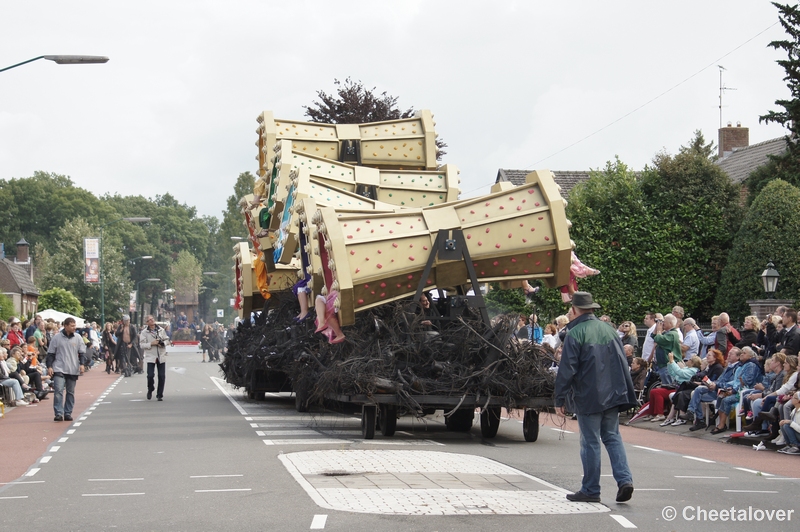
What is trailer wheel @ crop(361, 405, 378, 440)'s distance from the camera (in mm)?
14500

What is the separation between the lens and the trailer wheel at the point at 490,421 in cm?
1484

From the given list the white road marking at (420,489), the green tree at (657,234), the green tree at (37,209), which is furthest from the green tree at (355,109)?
the green tree at (37,209)

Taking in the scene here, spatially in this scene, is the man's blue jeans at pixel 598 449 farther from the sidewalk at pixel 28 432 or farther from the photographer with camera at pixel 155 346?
the photographer with camera at pixel 155 346

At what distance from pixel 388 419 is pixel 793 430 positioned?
5.47 meters

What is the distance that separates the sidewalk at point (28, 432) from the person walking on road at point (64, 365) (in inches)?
13.2

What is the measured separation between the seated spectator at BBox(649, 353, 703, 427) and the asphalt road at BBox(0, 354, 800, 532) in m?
1.51

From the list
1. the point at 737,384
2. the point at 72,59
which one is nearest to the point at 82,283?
the point at 72,59

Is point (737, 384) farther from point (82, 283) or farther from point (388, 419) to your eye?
point (82, 283)

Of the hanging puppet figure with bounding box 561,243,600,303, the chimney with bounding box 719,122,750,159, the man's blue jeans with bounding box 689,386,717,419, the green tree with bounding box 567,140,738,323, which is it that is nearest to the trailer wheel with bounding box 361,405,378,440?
the hanging puppet figure with bounding box 561,243,600,303

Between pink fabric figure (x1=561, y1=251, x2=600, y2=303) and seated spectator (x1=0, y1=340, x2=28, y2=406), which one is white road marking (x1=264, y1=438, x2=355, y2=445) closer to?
pink fabric figure (x1=561, y1=251, x2=600, y2=303)

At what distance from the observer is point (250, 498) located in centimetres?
959

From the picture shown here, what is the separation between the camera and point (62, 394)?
18.8 metres

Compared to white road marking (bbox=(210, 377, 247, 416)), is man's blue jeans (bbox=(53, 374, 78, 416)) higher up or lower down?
higher up

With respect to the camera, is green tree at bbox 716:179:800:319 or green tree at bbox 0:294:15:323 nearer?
green tree at bbox 716:179:800:319
